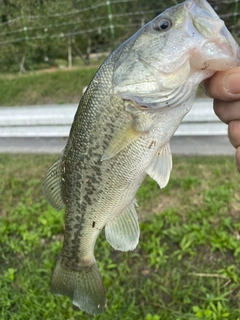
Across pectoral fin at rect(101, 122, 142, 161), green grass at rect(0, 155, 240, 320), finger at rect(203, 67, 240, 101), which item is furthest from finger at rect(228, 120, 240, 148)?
green grass at rect(0, 155, 240, 320)

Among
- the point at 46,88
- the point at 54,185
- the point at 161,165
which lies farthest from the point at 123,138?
the point at 46,88

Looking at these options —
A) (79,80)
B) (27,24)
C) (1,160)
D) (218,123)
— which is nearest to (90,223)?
(218,123)

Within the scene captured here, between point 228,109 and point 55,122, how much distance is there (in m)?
3.98

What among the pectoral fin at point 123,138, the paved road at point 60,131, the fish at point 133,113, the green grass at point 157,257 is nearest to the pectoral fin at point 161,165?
the fish at point 133,113

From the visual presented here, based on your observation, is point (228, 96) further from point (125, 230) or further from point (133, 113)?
point (125, 230)

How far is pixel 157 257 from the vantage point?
9.96 ft

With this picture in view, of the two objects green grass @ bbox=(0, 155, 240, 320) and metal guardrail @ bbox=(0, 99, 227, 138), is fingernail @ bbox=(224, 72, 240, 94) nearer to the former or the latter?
green grass @ bbox=(0, 155, 240, 320)

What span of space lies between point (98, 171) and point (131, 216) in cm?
30

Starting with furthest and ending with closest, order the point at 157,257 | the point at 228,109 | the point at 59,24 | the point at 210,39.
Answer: the point at 59,24
the point at 157,257
the point at 228,109
the point at 210,39

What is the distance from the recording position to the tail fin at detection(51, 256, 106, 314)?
1.96 m

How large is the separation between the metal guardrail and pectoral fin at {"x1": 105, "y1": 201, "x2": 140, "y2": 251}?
3.08m

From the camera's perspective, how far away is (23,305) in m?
2.78

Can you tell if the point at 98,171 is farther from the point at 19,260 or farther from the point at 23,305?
the point at 19,260

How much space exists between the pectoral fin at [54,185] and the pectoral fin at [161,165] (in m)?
0.51
